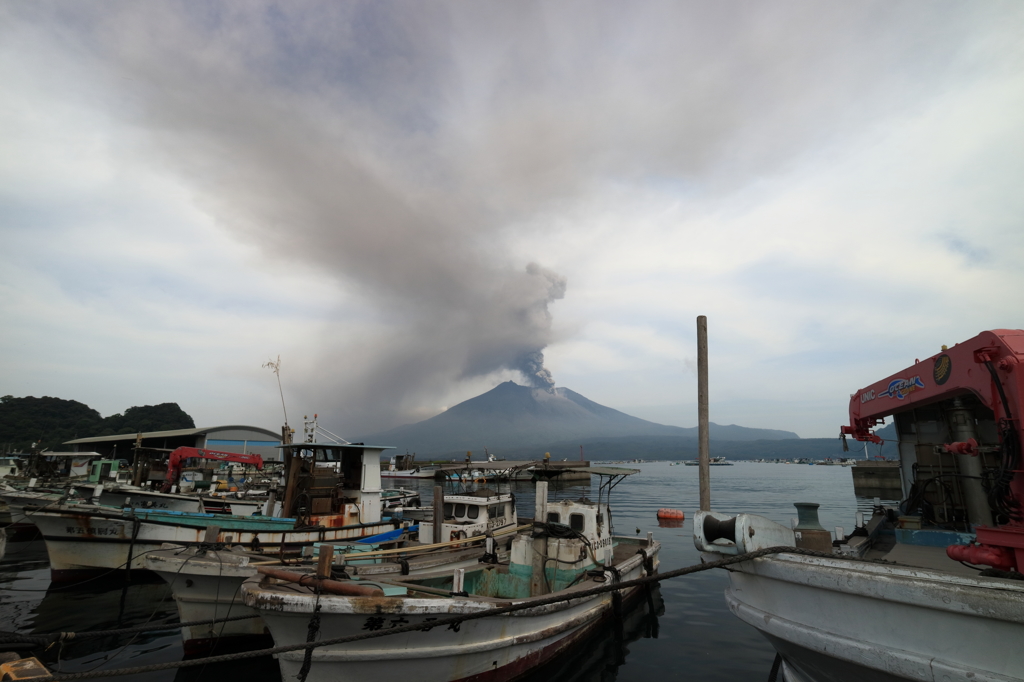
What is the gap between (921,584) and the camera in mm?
4078

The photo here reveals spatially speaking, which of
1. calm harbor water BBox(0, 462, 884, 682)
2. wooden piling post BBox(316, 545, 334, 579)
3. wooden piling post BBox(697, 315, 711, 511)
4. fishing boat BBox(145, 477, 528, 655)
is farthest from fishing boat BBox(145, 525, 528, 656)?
wooden piling post BBox(697, 315, 711, 511)

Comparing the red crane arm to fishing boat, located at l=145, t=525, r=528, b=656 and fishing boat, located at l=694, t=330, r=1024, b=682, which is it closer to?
fishing boat, located at l=694, t=330, r=1024, b=682

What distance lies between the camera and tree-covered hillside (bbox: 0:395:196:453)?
69250 mm

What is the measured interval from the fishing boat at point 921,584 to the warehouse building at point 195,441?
5159 cm

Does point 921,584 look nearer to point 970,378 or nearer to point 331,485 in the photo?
point 970,378

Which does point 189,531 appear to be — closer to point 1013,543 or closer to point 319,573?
point 319,573

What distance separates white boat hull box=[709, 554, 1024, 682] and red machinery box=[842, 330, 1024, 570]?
35.4 inches

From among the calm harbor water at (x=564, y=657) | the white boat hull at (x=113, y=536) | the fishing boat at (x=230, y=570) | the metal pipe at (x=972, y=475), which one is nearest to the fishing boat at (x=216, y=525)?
the white boat hull at (x=113, y=536)

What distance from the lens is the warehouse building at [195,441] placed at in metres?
51.8

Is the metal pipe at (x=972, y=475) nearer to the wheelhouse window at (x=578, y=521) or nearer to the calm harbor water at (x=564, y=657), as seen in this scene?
the calm harbor water at (x=564, y=657)

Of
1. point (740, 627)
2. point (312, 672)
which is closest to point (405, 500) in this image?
point (740, 627)

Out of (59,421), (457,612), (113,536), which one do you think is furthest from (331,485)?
(59,421)

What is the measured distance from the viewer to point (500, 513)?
14273 millimetres

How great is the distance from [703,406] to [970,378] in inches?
148
